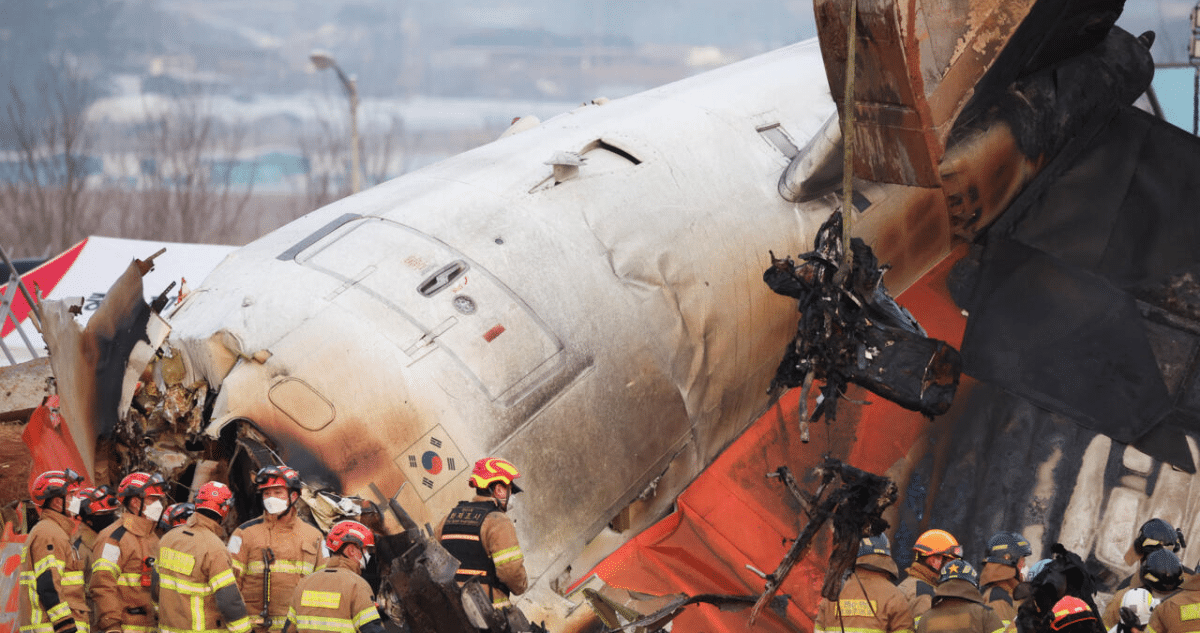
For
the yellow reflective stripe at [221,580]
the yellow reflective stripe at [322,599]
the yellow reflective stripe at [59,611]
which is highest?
the yellow reflective stripe at [322,599]

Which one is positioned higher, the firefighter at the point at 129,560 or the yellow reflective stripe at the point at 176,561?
A: the yellow reflective stripe at the point at 176,561

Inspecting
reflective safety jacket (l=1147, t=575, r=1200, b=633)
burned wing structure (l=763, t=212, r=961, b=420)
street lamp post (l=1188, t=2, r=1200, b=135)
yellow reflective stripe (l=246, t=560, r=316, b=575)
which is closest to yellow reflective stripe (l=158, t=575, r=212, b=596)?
yellow reflective stripe (l=246, t=560, r=316, b=575)

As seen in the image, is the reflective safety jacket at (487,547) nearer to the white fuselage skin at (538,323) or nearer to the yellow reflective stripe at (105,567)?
the white fuselage skin at (538,323)

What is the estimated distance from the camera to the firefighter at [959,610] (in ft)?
22.8

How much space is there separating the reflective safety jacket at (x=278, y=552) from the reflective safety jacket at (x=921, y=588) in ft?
12.9

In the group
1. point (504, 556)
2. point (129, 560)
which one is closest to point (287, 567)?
point (129, 560)

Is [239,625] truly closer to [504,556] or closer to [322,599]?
[322,599]

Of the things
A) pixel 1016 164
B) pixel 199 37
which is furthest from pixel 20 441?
pixel 199 37

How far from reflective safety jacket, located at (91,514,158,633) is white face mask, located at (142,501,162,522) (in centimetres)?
4

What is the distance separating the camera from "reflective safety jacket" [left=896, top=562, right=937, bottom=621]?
7605 mm

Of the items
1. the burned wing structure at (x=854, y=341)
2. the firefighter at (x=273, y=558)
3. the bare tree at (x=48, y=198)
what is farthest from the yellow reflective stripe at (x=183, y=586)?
the bare tree at (x=48, y=198)

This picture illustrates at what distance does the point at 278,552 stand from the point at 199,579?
518 millimetres

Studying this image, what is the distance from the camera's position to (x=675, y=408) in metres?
8.96

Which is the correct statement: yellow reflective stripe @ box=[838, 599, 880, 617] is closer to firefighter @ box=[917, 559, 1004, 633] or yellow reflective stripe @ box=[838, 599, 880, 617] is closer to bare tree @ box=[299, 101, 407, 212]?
firefighter @ box=[917, 559, 1004, 633]
